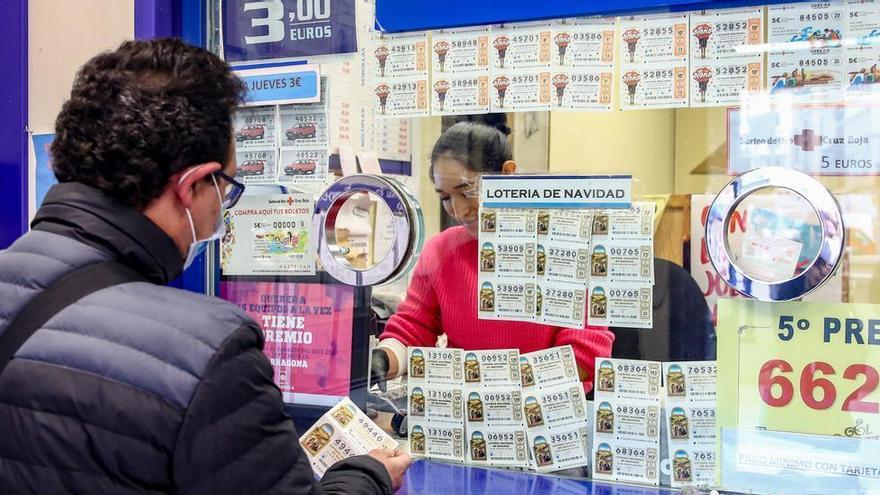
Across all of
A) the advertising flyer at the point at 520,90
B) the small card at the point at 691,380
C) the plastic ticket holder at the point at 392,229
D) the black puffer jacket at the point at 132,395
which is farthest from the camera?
the plastic ticket holder at the point at 392,229

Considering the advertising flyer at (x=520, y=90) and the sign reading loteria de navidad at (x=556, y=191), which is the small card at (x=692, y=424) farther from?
the advertising flyer at (x=520, y=90)

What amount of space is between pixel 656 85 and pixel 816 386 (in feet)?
1.92

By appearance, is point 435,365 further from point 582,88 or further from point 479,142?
point 582,88

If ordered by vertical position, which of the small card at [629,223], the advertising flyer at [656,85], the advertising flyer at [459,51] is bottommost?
the small card at [629,223]

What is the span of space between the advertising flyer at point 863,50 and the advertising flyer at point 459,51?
64 centimetres

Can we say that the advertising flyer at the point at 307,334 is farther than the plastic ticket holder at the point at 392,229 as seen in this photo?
Yes

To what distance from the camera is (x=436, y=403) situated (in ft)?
6.03

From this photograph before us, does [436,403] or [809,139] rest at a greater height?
[809,139]

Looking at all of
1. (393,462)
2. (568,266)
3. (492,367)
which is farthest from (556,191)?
(393,462)

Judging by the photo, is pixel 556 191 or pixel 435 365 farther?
pixel 435 365

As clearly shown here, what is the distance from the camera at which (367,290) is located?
195 centimetres

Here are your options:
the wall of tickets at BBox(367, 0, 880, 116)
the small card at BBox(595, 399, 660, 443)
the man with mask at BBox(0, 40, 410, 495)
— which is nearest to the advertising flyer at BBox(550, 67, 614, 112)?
the wall of tickets at BBox(367, 0, 880, 116)

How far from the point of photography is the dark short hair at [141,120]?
4.00 feet

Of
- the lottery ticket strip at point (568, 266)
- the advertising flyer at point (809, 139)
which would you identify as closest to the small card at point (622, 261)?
the lottery ticket strip at point (568, 266)
